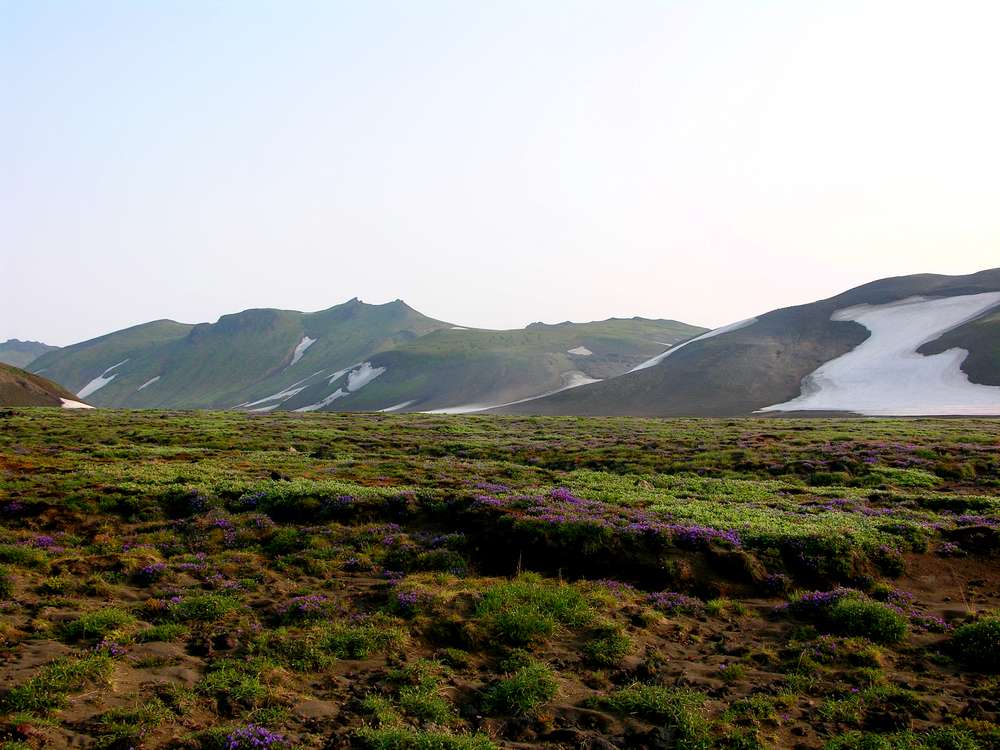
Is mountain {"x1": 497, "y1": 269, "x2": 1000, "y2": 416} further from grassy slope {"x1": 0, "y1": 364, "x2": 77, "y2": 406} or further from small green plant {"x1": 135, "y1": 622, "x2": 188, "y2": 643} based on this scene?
small green plant {"x1": 135, "y1": 622, "x2": 188, "y2": 643}

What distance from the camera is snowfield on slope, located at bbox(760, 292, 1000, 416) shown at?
97.6m

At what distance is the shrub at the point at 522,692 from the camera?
9852 millimetres

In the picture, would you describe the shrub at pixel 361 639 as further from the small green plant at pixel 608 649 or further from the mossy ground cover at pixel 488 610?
the small green plant at pixel 608 649

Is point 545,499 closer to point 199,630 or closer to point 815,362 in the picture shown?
point 199,630

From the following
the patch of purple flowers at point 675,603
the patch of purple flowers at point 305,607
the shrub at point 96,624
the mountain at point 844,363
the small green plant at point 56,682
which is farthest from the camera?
the mountain at point 844,363

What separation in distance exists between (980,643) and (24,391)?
122 meters

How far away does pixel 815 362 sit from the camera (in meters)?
141

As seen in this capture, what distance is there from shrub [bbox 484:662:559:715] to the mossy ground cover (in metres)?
0.04

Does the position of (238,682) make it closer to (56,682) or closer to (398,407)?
(56,682)

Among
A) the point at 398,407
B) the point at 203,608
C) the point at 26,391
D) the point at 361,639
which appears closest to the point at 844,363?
the point at 398,407

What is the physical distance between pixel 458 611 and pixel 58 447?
3220 centimetres

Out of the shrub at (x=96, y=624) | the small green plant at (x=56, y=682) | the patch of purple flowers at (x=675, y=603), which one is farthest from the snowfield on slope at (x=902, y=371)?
the small green plant at (x=56, y=682)

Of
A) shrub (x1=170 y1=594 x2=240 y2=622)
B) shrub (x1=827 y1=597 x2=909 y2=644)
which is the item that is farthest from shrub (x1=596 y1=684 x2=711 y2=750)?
shrub (x1=170 y1=594 x2=240 y2=622)

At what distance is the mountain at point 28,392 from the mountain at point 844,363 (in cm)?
8034
